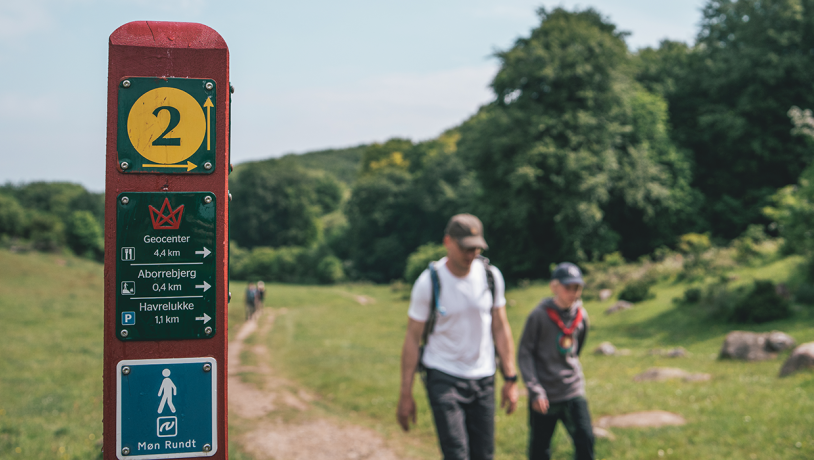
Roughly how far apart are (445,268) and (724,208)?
36097mm

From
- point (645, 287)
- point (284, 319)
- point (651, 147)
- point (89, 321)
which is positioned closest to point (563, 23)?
point (651, 147)

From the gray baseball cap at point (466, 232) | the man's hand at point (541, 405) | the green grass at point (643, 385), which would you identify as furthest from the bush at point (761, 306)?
the gray baseball cap at point (466, 232)

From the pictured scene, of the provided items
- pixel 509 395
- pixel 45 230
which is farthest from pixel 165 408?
pixel 45 230

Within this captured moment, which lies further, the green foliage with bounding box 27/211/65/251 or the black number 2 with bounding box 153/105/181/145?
the green foliage with bounding box 27/211/65/251

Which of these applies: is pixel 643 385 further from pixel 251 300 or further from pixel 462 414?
pixel 251 300

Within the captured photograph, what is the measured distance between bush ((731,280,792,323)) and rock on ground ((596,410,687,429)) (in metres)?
9.91

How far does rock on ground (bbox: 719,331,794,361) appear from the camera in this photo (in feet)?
42.7

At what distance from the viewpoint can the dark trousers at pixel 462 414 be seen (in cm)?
446

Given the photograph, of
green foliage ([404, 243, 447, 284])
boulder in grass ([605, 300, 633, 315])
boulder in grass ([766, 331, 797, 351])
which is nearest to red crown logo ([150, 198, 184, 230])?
boulder in grass ([766, 331, 797, 351])

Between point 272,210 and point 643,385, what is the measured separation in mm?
82193

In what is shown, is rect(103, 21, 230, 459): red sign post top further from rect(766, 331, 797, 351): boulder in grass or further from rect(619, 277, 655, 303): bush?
rect(619, 277, 655, 303): bush

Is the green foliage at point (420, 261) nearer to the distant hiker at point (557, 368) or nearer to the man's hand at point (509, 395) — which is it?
the distant hiker at point (557, 368)

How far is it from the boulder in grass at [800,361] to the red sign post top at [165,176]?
10532mm

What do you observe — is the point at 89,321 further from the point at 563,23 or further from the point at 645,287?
the point at 563,23
